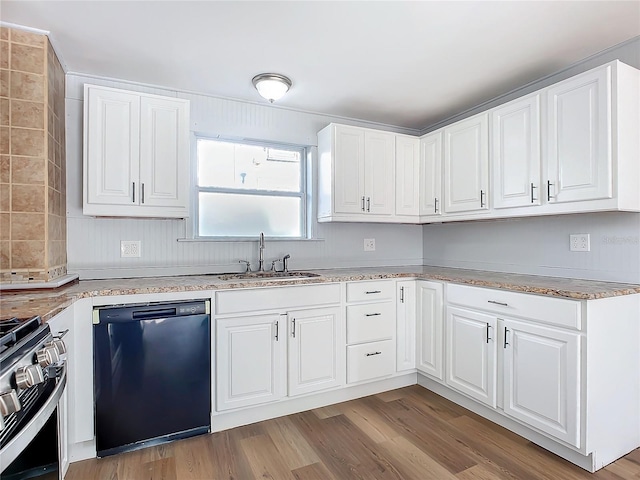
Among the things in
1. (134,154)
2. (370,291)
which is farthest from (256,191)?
(370,291)

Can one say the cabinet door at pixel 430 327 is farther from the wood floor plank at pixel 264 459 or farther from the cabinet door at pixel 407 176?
the wood floor plank at pixel 264 459

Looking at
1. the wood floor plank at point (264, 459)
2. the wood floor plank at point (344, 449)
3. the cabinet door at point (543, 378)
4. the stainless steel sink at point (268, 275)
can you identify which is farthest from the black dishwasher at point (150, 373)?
the cabinet door at point (543, 378)

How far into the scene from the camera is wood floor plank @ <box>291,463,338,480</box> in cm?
181

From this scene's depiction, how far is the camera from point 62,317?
1.65 m

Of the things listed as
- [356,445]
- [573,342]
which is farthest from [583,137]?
[356,445]

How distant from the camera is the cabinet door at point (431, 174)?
307cm

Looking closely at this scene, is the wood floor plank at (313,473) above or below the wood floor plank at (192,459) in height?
below

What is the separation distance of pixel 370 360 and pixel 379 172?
1.55 metres

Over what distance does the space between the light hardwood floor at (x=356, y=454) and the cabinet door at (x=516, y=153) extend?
1478 mm

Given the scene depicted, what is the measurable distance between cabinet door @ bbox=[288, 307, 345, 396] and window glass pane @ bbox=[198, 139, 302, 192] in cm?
124

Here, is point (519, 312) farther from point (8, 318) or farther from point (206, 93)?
point (206, 93)

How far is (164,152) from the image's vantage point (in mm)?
2377

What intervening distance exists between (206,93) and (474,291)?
244 centimetres

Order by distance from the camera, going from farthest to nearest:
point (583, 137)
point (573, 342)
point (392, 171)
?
point (392, 171) → point (583, 137) → point (573, 342)
